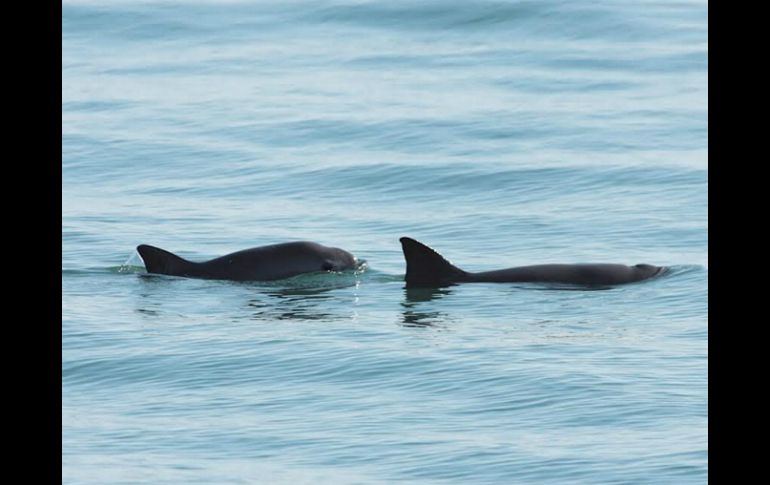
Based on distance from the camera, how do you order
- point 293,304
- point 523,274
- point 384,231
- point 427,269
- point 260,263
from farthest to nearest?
1. point 384,231
2. point 260,263
3. point 523,274
4. point 427,269
5. point 293,304

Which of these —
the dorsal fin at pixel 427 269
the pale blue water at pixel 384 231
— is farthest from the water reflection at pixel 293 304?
the dorsal fin at pixel 427 269

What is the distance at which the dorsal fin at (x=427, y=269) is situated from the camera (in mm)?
12492

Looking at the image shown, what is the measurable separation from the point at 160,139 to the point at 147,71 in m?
5.81

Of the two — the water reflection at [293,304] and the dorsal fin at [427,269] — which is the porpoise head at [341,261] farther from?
the dorsal fin at [427,269]

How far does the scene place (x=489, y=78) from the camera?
2616 cm

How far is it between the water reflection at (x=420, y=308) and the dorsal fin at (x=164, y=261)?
2.03 meters

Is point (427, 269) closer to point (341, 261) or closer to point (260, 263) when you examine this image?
point (341, 261)

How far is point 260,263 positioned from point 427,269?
60.3 inches

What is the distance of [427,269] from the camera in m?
12.6

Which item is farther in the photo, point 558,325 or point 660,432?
point 558,325

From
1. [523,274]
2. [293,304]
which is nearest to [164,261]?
[293,304]

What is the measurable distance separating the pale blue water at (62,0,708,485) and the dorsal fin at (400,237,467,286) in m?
0.19
